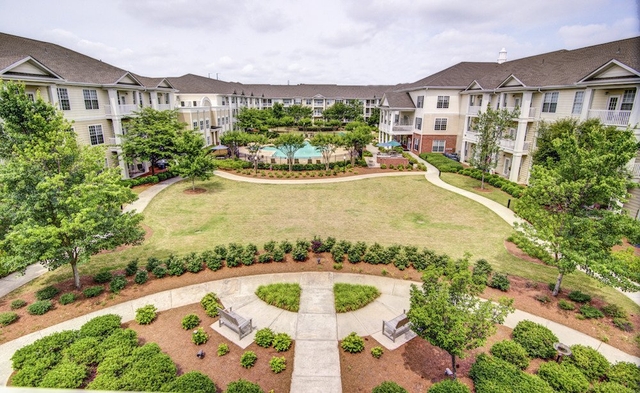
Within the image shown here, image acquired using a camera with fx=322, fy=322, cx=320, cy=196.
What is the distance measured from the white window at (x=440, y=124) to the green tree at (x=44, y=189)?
1542 inches

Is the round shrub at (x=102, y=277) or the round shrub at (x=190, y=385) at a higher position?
the round shrub at (x=190, y=385)

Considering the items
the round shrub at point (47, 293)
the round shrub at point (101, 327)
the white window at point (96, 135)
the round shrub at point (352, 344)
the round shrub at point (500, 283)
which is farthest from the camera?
the white window at point (96, 135)

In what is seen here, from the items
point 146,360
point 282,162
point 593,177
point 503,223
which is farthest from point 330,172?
point 146,360

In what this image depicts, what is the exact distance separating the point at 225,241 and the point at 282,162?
21756 mm

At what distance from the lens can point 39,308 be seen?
12016 mm

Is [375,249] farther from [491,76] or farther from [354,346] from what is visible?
[491,76]

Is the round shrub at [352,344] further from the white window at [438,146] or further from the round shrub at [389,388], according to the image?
the white window at [438,146]

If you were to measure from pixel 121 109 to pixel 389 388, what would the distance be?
33.3 meters

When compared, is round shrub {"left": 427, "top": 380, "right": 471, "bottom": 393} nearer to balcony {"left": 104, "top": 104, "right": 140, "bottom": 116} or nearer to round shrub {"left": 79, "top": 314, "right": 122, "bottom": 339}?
round shrub {"left": 79, "top": 314, "right": 122, "bottom": 339}

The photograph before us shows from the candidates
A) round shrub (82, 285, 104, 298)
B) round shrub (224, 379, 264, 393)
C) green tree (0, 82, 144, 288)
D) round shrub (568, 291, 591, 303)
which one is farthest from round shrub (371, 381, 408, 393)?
round shrub (82, 285, 104, 298)

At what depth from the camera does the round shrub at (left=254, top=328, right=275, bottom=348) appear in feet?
34.6

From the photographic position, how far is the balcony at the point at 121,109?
29.9m

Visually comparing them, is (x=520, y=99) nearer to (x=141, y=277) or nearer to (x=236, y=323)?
(x=236, y=323)

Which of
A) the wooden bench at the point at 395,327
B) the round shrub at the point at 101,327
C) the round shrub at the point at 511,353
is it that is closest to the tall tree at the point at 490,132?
the round shrub at the point at 511,353
